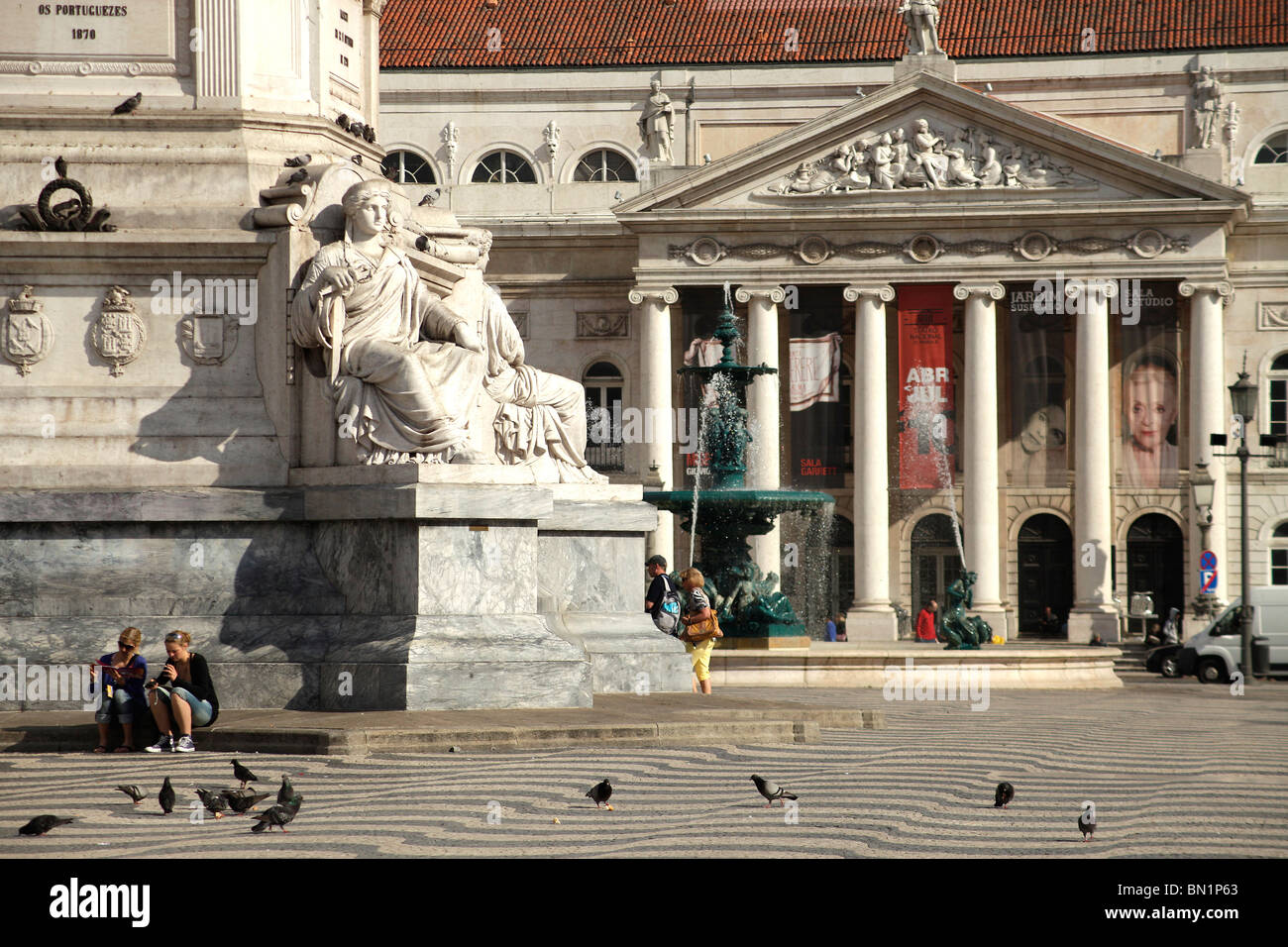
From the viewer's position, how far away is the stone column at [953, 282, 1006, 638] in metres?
52.2

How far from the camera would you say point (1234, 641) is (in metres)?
32.8

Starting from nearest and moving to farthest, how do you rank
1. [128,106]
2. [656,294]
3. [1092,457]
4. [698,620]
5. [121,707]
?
[121,707] < [128,106] < [698,620] < [1092,457] < [656,294]

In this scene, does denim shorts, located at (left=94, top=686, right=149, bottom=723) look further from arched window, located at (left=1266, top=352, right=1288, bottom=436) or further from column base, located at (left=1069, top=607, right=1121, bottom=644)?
arched window, located at (left=1266, top=352, right=1288, bottom=436)

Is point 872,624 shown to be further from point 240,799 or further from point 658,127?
point 240,799

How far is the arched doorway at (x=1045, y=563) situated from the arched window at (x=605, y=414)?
39.2ft

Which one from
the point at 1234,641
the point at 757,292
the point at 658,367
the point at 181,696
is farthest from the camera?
the point at 658,367

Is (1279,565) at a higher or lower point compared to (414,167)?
lower

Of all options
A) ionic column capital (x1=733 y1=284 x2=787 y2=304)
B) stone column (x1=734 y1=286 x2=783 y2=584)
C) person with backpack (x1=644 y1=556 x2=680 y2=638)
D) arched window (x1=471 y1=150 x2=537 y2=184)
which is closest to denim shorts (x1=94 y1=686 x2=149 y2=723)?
person with backpack (x1=644 y1=556 x2=680 y2=638)

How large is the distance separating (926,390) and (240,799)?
45229mm

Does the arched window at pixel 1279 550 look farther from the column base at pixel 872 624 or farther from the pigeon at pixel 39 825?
the pigeon at pixel 39 825

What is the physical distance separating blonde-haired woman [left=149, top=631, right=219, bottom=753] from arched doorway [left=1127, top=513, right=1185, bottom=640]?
4721 cm

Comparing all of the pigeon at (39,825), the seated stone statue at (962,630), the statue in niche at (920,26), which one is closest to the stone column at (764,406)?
the statue in niche at (920,26)

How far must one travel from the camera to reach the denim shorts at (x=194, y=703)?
11.1 m

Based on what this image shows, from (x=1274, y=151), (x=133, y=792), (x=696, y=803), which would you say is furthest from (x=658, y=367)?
(x=133, y=792)
